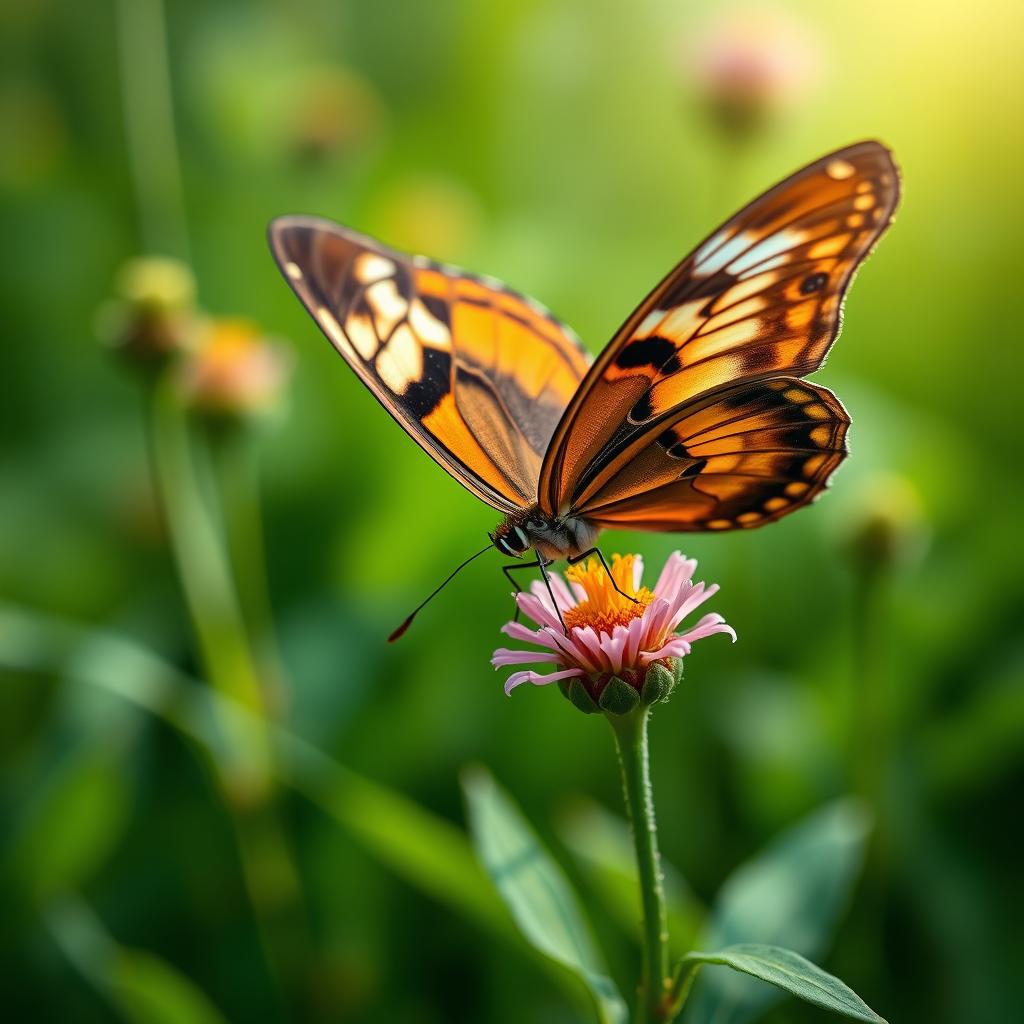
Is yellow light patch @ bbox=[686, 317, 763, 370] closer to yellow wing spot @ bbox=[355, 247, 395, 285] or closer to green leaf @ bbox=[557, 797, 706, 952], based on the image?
yellow wing spot @ bbox=[355, 247, 395, 285]

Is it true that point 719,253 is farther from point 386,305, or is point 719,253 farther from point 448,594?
point 448,594

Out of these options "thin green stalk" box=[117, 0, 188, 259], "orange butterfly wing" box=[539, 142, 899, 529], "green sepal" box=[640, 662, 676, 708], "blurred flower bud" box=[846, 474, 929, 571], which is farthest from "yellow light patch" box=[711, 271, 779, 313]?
"thin green stalk" box=[117, 0, 188, 259]

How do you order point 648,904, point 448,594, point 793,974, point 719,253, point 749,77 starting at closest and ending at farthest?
point 793,974 → point 648,904 → point 719,253 → point 448,594 → point 749,77

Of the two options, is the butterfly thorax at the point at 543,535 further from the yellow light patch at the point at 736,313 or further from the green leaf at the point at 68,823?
the green leaf at the point at 68,823

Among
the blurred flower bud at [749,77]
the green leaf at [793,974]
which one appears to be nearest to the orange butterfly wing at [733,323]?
the green leaf at [793,974]

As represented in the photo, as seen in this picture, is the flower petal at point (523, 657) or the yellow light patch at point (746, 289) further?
the yellow light patch at point (746, 289)

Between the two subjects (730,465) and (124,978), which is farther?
(124,978)

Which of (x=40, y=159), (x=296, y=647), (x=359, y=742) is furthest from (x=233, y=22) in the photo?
(x=359, y=742)

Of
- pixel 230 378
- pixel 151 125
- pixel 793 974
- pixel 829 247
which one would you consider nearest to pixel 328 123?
pixel 230 378
